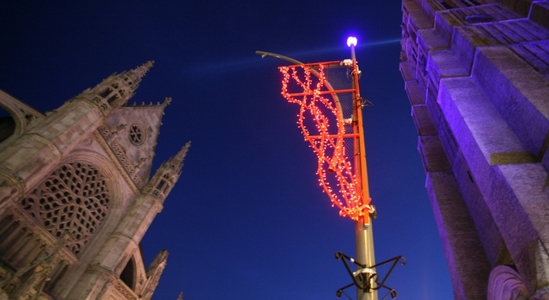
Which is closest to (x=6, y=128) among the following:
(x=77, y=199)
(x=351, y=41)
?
(x=77, y=199)

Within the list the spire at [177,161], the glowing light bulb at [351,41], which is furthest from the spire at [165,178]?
the glowing light bulb at [351,41]

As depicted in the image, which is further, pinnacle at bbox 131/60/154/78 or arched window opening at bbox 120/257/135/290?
pinnacle at bbox 131/60/154/78

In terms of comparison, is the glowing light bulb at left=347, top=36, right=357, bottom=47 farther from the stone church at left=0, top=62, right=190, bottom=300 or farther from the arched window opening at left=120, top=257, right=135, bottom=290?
the arched window opening at left=120, top=257, right=135, bottom=290

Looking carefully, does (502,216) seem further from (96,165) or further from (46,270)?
(96,165)

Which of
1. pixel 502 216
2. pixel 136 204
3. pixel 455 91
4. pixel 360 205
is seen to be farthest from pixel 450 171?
pixel 136 204

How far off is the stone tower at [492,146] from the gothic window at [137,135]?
20.0 m

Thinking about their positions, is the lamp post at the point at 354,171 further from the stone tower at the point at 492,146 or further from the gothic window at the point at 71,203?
the gothic window at the point at 71,203

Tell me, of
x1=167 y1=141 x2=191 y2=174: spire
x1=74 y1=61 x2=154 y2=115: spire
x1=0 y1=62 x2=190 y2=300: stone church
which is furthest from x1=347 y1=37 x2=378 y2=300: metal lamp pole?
x1=167 y1=141 x2=191 y2=174: spire

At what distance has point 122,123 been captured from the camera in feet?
75.6

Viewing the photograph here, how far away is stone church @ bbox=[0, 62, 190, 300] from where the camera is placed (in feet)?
45.5

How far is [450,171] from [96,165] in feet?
62.7

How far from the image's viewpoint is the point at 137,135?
2545cm

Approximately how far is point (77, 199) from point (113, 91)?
7.21m

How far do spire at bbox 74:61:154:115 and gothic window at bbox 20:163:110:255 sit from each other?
152 inches
